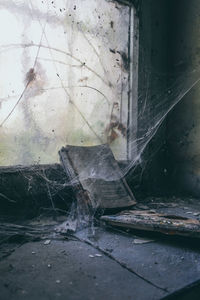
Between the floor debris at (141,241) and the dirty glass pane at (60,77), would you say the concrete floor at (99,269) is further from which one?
the dirty glass pane at (60,77)

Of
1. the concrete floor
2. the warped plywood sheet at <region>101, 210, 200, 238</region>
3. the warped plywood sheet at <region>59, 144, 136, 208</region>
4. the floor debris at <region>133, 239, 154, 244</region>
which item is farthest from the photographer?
the warped plywood sheet at <region>59, 144, 136, 208</region>

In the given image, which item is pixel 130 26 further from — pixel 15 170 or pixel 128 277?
pixel 128 277

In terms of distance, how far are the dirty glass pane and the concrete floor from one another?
3.39 feet

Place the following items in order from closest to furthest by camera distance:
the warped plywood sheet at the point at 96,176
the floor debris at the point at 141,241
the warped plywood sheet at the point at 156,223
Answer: the warped plywood sheet at the point at 156,223, the floor debris at the point at 141,241, the warped plywood sheet at the point at 96,176

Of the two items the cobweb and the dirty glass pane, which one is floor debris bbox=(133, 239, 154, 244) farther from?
the dirty glass pane

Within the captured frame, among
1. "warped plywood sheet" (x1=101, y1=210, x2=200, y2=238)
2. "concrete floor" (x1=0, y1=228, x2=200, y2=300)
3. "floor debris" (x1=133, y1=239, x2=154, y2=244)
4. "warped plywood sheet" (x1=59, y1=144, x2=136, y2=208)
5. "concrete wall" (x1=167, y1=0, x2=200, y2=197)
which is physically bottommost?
"concrete floor" (x1=0, y1=228, x2=200, y2=300)

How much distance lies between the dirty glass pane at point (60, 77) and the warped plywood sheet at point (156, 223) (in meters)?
0.92

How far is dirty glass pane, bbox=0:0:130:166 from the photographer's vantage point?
245 centimetres

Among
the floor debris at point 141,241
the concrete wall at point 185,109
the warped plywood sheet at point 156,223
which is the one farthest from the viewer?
the concrete wall at point 185,109

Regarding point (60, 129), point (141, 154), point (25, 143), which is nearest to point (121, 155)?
point (141, 154)

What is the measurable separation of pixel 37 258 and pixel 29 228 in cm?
48

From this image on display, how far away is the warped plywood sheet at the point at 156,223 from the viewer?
184 cm

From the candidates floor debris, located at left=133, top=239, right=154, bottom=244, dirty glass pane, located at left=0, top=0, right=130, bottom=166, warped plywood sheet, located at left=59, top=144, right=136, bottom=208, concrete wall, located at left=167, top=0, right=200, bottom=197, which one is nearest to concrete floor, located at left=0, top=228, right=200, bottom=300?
floor debris, located at left=133, top=239, right=154, bottom=244

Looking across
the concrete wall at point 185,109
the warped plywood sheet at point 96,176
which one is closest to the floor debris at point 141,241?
the warped plywood sheet at point 96,176
